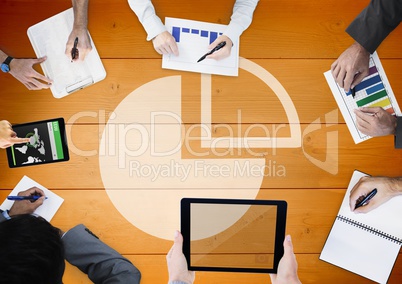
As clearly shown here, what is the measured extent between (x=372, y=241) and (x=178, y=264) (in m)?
0.77

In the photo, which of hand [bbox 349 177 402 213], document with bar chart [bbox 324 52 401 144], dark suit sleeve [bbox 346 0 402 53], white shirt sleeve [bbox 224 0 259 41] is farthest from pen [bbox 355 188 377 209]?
white shirt sleeve [bbox 224 0 259 41]

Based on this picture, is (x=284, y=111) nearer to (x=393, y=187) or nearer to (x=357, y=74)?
(x=357, y=74)

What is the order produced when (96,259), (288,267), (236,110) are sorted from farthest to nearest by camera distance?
(236,110), (96,259), (288,267)

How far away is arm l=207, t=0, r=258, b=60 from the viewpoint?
5.05 ft

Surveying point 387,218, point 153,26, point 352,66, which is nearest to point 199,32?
point 153,26

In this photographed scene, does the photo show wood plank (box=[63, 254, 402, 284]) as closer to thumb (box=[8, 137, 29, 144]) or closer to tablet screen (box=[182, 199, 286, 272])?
tablet screen (box=[182, 199, 286, 272])

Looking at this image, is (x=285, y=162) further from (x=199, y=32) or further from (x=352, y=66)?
(x=199, y=32)

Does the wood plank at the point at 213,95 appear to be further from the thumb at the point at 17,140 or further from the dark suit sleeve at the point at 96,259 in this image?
the dark suit sleeve at the point at 96,259

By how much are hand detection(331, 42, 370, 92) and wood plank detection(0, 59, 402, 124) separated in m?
0.06

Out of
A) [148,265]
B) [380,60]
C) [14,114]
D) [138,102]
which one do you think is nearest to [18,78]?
[14,114]

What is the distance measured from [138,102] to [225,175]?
1.47ft

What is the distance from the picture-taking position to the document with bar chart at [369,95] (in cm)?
156

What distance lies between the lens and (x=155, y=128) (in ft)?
5.20

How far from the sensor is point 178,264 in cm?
137
